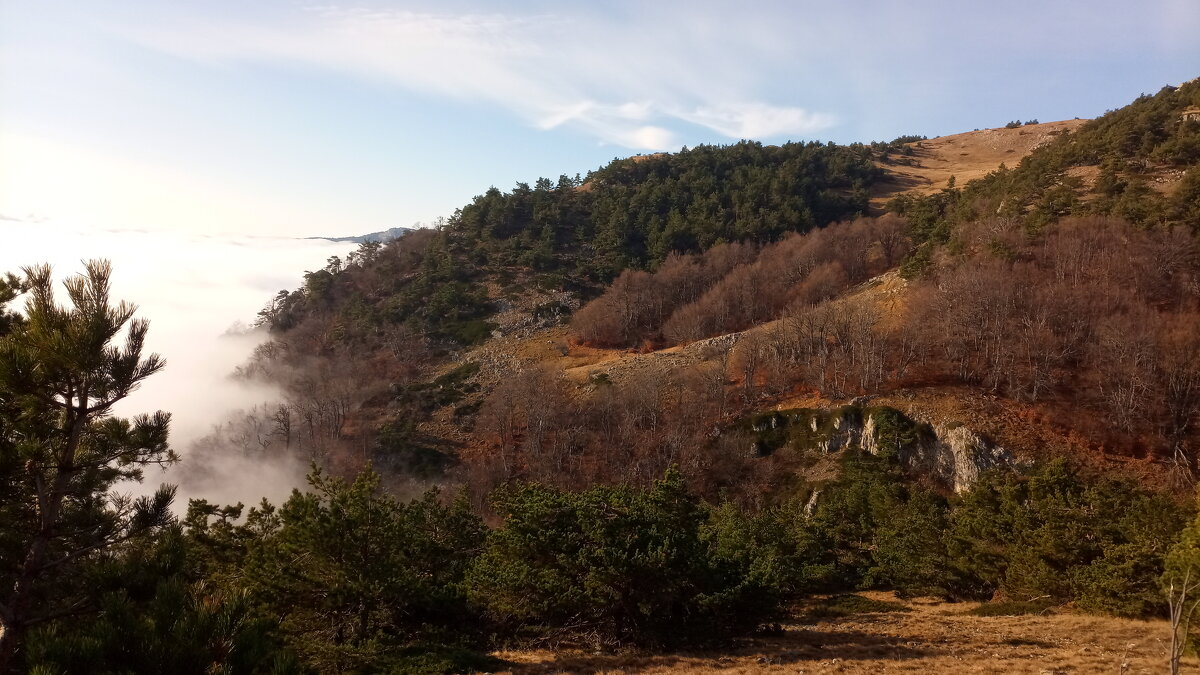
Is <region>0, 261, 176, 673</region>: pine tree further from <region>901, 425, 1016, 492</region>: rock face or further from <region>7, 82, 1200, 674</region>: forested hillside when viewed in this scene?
<region>901, 425, 1016, 492</region>: rock face

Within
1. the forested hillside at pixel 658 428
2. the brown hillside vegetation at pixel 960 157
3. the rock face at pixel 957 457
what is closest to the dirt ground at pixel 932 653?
the forested hillside at pixel 658 428

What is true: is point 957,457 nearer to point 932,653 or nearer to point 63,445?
point 932,653

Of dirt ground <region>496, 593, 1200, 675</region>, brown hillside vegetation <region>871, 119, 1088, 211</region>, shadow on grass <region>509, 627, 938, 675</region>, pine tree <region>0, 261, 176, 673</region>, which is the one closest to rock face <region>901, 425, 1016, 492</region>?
dirt ground <region>496, 593, 1200, 675</region>

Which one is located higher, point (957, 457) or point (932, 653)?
point (957, 457)

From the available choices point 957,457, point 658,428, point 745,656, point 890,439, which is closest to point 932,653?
point 745,656

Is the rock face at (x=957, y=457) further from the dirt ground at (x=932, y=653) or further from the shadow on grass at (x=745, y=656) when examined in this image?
the shadow on grass at (x=745, y=656)

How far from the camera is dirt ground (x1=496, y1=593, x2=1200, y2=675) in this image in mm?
12094

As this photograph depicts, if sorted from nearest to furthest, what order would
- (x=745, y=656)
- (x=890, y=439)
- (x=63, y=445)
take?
(x=63, y=445)
(x=745, y=656)
(x=890, y=439)

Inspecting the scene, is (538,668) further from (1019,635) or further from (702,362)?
(702,362)

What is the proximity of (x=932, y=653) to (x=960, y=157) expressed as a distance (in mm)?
135379

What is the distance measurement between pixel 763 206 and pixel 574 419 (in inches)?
2097

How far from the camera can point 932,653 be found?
13.3 metres

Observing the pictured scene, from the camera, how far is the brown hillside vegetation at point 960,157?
333ft

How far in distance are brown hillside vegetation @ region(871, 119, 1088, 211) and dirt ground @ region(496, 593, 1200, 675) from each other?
86.4 meters
